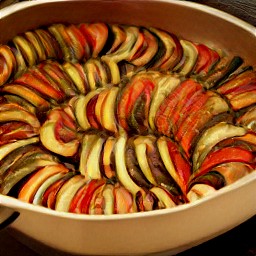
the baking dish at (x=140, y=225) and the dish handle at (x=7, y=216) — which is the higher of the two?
the baking dish at (x=140, y=225)

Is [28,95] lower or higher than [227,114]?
lower

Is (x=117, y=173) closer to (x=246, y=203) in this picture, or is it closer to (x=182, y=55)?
(x=246, y=203)

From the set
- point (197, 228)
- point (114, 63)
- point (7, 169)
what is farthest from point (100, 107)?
point (197, 228)

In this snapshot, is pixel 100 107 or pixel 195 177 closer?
pixel 195 177

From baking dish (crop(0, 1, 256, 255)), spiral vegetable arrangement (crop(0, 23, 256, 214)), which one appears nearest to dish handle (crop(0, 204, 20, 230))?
baking dish (crop(0, 1, 256, 255))

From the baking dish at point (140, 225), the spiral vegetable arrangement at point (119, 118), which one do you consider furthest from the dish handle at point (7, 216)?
the spiral vegetable arrangement at point (119, 118)

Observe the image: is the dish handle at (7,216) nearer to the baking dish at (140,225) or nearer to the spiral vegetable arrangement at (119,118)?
the baking dish at (140,225)
